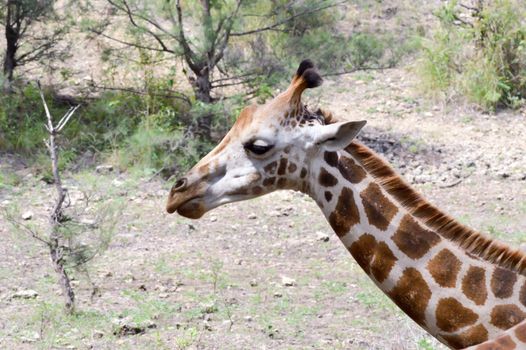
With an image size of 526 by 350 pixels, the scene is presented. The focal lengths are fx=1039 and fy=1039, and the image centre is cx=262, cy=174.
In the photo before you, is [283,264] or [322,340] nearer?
[322,340]

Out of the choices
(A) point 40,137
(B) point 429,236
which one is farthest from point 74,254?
(A) point 40,137

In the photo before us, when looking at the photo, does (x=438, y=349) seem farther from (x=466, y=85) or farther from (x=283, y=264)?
(x=466, y=85)

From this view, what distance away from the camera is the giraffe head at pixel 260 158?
4539 millimetres

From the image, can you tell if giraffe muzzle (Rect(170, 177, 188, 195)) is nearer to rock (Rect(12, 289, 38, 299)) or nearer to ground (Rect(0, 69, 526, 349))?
ground (Rect(0, 69, 526, 349))

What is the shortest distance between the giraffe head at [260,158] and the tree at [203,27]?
6.02 meters

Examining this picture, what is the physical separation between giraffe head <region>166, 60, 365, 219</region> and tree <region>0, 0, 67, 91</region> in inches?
271

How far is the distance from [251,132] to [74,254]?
275 cm

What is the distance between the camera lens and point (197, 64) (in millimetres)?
11039

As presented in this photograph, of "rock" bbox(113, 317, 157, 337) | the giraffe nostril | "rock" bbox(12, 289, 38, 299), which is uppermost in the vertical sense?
the giraffe nostril

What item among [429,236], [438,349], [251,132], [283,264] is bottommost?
[283,264]

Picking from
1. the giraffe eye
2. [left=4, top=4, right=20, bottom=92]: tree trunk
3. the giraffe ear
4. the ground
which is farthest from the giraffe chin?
[left=4, top=4, right=20, bottom=92]: tree trunk

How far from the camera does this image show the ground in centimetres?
649

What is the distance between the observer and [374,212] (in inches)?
173

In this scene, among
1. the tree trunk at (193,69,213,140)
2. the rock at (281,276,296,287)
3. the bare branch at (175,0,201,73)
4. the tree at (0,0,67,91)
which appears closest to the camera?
the rock at (281,276,296,287)
